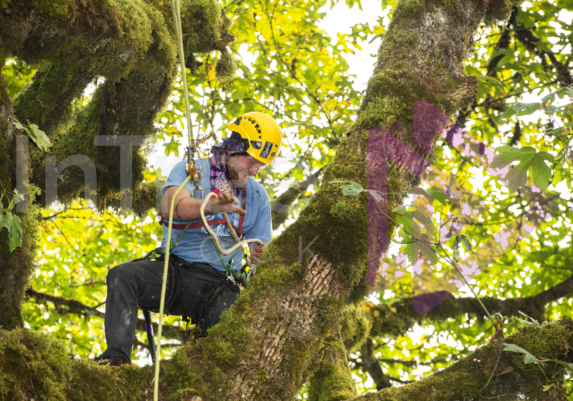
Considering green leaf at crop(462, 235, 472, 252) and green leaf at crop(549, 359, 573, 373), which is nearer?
green leaf at crop(549, 359, 573, 373)

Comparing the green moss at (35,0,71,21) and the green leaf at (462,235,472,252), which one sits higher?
the green moss at (35,0,71,21)

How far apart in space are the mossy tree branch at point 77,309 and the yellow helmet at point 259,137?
3242mm

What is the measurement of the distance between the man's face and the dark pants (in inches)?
26.2

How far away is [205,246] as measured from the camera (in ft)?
10.9

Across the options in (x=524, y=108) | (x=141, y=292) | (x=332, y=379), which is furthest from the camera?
(x=332, y=379)

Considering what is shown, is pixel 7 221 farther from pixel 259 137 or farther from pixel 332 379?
pixel 332 379

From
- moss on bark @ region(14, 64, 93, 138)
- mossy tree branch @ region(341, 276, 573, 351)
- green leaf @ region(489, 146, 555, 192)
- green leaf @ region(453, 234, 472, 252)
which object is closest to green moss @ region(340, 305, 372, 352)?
mossy tree branch @ region(341, 276, 573, 351)

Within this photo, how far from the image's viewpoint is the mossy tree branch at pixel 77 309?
5.85 meters

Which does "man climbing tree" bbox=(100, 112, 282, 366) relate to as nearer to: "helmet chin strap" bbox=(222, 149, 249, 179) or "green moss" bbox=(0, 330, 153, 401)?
"helmet chin strap" bbox=(222, 149, 249, 179)

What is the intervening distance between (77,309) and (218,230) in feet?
12.7

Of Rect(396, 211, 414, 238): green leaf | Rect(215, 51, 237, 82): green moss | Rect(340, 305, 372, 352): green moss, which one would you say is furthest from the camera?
Rect(340, 305, 372, 352): green moss

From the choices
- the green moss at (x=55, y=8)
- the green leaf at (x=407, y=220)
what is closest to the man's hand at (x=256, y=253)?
the green leaf at (x=407, y=220)

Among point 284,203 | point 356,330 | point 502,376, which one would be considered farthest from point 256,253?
point 284,203

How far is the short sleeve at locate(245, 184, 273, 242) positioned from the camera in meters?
3.60
